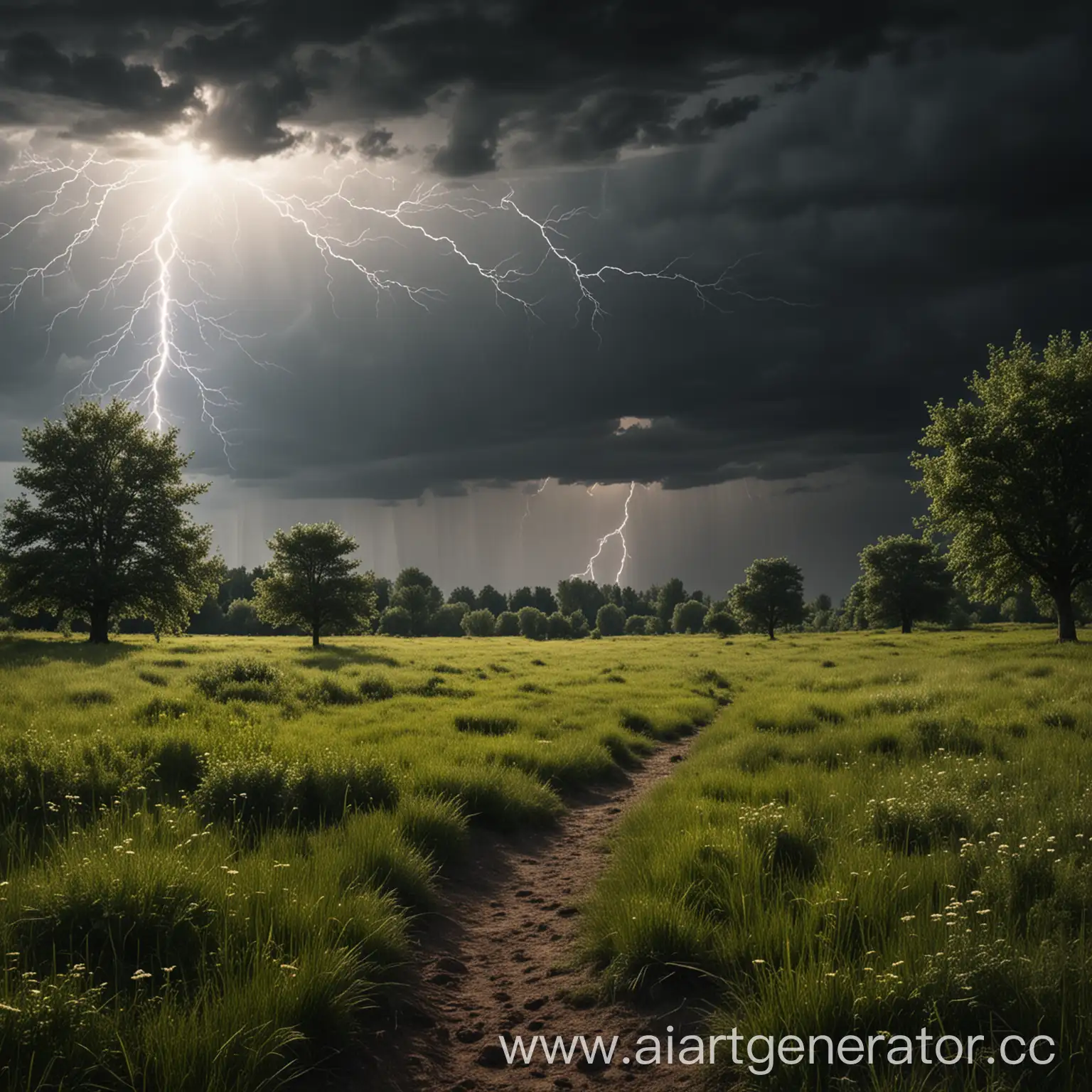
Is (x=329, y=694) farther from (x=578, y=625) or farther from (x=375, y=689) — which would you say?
(x=578, y=625)

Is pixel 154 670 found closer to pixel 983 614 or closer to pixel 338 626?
pixel 338 626

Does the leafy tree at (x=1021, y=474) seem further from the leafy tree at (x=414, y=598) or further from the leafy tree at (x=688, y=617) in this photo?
the leafy tree at (x=688, y=617)

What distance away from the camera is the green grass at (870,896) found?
13.1 ft

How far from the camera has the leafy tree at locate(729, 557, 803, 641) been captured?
291 feet

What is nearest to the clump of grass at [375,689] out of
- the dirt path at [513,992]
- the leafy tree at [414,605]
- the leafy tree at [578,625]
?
the dirt path at [513,992]

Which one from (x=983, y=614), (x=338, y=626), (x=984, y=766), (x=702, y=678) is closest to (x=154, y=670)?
(x=702, y=678)

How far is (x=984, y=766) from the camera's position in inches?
374

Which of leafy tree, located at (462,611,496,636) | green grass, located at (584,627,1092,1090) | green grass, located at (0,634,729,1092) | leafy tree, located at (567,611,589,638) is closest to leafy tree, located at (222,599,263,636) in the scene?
leafy tree, located at (462,611,496,636)

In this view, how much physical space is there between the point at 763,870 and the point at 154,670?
74.4ft

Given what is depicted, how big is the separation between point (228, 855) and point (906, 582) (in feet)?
265

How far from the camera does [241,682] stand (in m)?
19.6

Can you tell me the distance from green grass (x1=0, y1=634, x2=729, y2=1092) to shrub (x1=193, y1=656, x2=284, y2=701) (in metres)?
0.11

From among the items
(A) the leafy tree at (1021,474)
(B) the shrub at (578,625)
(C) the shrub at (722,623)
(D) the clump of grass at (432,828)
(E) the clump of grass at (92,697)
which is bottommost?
(B) the shrub at (578,625)

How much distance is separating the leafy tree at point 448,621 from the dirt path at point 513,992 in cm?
13563
